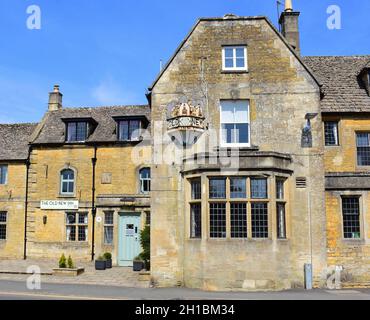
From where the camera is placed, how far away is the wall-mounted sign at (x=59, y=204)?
25906 mm

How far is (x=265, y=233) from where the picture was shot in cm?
1515

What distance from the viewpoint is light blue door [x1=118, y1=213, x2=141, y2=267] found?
2333 cm

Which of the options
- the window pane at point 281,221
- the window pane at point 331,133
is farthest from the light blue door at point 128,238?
the window pane at point 331,133

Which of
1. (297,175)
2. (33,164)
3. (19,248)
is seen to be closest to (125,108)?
(33,164)

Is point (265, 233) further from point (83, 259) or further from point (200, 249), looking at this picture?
point (83, 259)

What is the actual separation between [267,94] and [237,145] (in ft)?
8.22

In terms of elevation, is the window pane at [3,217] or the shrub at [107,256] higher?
the window pane at [3,217]

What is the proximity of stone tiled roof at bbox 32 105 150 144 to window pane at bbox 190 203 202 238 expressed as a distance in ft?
39.2

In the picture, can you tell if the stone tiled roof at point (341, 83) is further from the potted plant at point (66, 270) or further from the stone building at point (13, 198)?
the stone building at point (13, 198)

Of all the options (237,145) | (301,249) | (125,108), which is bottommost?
(301,249)

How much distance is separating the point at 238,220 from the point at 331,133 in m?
6.15

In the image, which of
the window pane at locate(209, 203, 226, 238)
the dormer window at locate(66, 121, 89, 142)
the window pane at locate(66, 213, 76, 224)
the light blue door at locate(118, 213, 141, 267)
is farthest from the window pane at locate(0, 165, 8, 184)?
the window pane at locate(209, 203, 226, 238)

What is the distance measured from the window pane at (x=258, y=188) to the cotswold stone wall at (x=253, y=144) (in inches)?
32.2

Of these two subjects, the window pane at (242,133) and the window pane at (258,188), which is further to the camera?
the window pane at (242,133)
